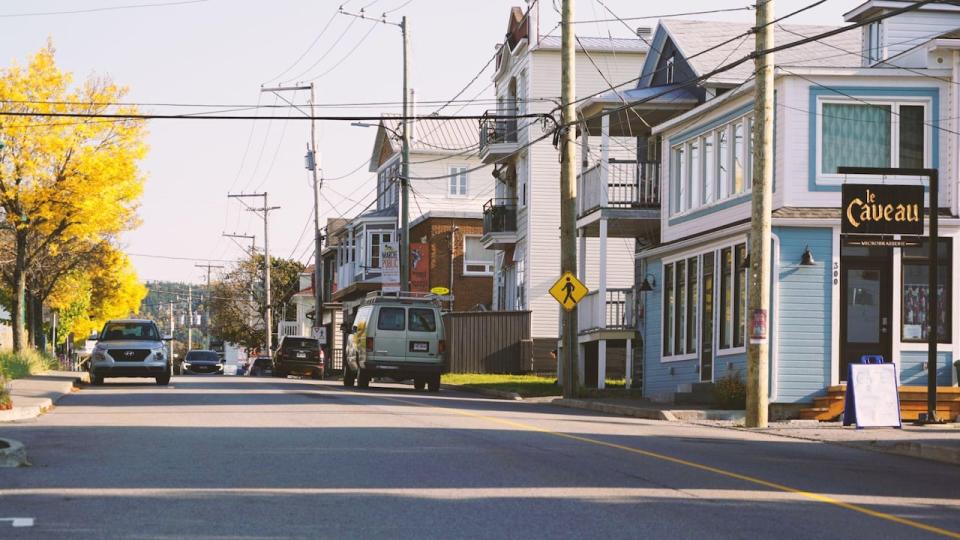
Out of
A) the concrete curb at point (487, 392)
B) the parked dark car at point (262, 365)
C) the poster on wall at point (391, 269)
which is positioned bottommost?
the parked dark car at point (262, 365)

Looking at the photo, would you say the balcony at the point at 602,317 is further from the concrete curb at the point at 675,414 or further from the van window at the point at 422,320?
the concrete curb at the point at 675,414

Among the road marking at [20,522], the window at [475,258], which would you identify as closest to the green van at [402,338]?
the road marking at [20,522]

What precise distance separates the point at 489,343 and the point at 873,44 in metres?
21.9

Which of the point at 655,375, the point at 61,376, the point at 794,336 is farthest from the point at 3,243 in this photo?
the point at 794,336

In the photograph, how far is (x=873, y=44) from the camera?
30781 mm

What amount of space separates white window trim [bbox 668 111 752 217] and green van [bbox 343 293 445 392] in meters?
6.73

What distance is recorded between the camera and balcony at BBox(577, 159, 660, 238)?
3481cm

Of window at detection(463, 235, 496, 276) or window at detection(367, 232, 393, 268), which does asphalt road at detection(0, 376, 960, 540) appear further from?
window at detection(367, 232, 393, 268)

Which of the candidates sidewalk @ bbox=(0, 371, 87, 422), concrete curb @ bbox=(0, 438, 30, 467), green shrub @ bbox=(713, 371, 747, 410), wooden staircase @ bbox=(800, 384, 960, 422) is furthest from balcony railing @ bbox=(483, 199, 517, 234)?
concrete curb @ bbox=(0, 438, 30, 467)

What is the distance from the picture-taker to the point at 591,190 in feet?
119

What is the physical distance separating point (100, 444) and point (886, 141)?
650 inches

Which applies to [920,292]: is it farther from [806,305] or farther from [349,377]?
[349,377]

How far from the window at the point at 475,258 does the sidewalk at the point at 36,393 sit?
2493cm

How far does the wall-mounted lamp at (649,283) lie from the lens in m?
33.1
